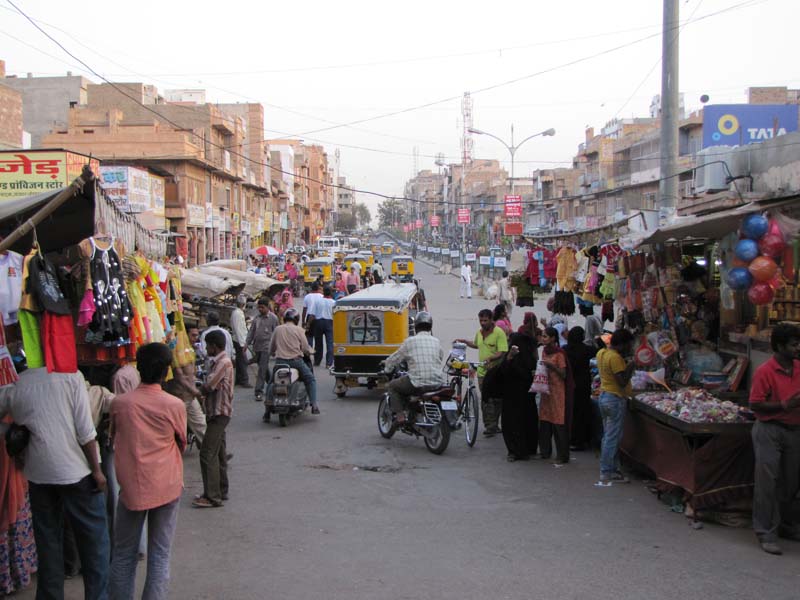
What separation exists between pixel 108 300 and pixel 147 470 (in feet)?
4.77

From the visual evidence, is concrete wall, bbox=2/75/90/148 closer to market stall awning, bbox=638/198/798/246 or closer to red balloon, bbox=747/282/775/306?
market stall awning, bbox=638/198/798/246

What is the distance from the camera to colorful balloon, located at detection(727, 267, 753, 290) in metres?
8.29

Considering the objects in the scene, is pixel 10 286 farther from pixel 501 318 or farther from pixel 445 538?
pixel 501 318

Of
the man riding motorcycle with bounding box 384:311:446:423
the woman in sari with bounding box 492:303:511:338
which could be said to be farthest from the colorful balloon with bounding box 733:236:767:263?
the woman in sari with bounding box 492:303:511:338

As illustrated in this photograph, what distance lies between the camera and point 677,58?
13.7m

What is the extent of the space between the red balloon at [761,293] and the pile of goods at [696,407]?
107 cm

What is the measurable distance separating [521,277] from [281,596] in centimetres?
1013

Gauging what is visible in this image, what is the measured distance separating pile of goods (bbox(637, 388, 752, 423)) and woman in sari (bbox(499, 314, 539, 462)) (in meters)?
1.52

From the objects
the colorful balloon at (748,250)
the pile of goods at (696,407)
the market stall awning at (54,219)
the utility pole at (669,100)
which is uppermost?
the utility pole at (669,100)

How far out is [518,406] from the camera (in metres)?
9.87

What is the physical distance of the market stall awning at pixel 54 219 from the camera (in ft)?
16.3

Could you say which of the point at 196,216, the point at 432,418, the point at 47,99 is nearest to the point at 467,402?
the point at 432,418

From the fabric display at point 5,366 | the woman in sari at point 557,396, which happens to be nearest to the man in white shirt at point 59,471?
the fabric display at point 5,366

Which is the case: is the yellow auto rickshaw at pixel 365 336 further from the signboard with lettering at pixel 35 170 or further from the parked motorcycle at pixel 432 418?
the signboard with lettering at pixel 35 170
